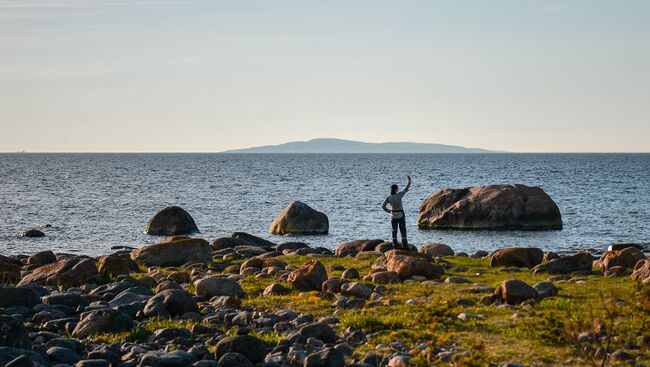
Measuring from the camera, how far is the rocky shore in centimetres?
1109

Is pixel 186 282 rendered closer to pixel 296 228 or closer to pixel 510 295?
pixel 510 295

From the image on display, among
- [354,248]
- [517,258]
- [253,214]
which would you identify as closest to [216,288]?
[517,258]

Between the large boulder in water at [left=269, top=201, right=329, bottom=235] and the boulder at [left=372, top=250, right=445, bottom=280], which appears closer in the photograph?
the boulder at [left=372, top=250, right=445, bottom=280]

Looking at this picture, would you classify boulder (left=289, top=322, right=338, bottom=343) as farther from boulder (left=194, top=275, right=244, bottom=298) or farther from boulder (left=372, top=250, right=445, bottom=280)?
boulder (left=372, top=250, right=445, bottom=280)

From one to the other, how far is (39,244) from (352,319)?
28.5 m

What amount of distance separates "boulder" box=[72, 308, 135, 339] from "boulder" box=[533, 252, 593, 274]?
442 inches

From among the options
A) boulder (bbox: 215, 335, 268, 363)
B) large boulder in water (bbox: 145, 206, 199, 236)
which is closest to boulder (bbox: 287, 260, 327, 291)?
boulder (bbox: 215, 335, 268, 363)

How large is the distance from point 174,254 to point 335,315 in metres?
10.8

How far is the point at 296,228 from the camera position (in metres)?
41.4

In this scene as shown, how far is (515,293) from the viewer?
49.3 feet

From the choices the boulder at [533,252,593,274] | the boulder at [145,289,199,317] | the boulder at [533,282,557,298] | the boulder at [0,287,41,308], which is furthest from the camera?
the boulder at [533,252,593,274]

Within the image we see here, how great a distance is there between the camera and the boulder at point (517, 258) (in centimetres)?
2272

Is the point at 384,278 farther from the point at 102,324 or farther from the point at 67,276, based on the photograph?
the point at 67,276

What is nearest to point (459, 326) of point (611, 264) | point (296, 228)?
point (611, 264)
